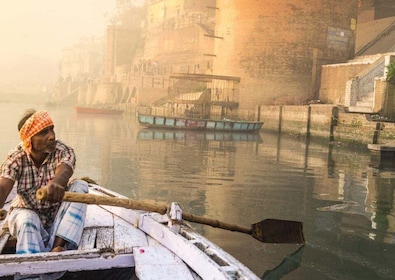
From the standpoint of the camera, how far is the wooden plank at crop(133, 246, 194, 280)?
2.82 metres

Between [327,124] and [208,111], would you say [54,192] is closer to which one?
[327,124]

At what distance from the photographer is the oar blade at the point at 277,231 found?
4.77 meters

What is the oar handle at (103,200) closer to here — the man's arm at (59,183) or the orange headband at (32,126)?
the man's arm at (59,183)

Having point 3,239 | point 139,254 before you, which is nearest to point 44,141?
point 3,239

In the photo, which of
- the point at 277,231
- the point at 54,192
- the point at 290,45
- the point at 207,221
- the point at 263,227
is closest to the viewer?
the point at 54,192

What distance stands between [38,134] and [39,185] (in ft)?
1.54

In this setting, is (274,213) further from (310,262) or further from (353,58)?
(353,58)

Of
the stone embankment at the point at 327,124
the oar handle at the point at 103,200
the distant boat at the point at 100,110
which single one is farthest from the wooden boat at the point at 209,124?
the oar handle at the point at 103,200

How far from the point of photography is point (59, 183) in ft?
10.8

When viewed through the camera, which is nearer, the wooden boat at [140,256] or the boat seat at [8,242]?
the wooden boat at [140,256]

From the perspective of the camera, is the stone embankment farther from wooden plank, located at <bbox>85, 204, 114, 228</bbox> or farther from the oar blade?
wooden plank, located at <bbox>85, 204, 114, 228</bbox>

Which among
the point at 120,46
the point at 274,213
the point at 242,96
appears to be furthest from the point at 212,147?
the point at 120,46

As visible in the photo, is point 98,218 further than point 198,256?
Yes

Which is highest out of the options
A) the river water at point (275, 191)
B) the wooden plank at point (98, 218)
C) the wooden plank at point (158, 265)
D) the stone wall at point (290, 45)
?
the stone wall at point (290, 45)
